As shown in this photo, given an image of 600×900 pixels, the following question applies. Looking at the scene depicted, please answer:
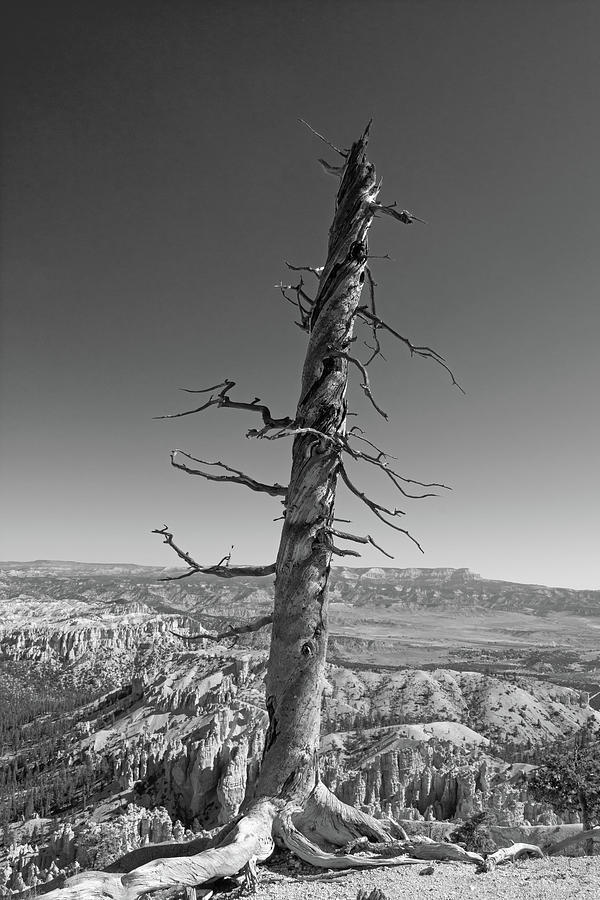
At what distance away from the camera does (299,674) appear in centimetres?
325

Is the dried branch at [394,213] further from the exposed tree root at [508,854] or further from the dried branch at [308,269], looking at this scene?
the exposed tree root at [508,854]

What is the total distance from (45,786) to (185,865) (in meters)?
105

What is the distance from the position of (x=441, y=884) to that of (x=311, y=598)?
2120 millimetres

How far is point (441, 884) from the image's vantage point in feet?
10.9

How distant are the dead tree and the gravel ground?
4.6 inches

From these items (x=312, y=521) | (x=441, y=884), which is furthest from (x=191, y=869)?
(x=312, y=521)

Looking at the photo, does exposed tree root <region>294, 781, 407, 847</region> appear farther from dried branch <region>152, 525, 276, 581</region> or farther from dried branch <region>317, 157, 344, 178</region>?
dried branch <region>317, 157, 344, 178</region>

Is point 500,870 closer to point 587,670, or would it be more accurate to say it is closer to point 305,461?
point 305,461

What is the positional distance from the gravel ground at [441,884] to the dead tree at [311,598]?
0.12m

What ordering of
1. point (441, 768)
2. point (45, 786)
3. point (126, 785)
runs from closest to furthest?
point (441, 768) < point (126, 785) < point (45, 786)

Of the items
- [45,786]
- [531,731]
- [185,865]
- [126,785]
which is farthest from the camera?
[531,731]

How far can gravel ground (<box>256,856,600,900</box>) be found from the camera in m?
2.96

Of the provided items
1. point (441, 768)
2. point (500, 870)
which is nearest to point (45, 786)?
point (441, 768)

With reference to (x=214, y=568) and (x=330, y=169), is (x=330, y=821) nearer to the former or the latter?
(x=214, y=568)
